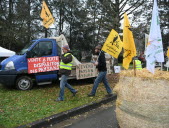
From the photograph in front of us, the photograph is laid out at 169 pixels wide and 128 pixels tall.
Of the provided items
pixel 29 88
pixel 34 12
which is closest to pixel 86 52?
pixel 34 12

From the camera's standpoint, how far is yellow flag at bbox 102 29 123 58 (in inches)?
227

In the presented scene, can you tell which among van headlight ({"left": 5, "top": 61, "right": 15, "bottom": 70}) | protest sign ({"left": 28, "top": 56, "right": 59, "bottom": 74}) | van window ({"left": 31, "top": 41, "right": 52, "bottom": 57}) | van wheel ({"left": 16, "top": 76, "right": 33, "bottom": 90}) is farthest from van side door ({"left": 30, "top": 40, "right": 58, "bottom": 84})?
van headlight ({"left": 5, "top": 61, "right": 15, "bottom": 70})

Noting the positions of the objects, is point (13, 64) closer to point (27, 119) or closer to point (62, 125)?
point (27, 119)

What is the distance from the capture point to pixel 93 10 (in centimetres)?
1408

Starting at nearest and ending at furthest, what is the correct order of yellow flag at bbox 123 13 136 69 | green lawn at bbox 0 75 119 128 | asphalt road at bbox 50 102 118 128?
yellow flag at bbox 123 13 136 69 → asphalt road at bbox 50 102 118 128 → green lawn at bbox 0 75 119 128

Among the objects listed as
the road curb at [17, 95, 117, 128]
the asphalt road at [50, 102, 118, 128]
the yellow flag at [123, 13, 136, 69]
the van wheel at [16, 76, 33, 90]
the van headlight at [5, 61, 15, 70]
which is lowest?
the asphalt road at [50, 102, 118, 128]

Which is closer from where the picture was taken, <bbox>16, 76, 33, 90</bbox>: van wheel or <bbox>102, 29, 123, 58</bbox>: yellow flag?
<bbox>102, 29, 123, 58</bbox>: yellow flag

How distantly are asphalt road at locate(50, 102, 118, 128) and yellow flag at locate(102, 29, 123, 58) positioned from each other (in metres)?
1.81

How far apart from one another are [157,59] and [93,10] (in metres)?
11.2

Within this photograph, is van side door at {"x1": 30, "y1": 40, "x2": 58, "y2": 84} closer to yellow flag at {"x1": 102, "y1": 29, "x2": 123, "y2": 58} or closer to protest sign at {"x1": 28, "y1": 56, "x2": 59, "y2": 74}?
protest sign at {"x1": 28, "y1": 56, "x2": 59, "y2": 74}

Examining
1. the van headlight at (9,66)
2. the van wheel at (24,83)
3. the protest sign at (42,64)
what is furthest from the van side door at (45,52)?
the van headlight at (9,66)

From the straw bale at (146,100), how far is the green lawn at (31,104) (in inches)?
94.6

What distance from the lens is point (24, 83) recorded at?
827 centimetres

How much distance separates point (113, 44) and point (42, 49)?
12.5 feet
